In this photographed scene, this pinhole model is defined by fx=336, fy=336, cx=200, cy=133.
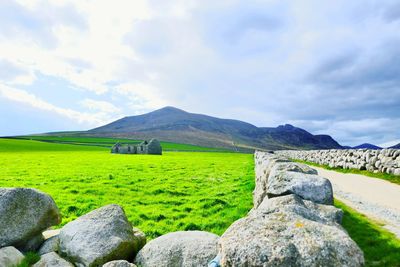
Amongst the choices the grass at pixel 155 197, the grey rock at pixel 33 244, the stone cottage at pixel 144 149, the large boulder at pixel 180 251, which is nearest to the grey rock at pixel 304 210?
the large boulder at pixel 180 251

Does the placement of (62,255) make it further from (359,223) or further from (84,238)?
(359,223)

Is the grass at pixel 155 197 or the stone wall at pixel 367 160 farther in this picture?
the stone wall at pixel 367 160

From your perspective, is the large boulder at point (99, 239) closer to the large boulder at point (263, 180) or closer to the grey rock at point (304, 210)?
the grey rock at point (304, 210)

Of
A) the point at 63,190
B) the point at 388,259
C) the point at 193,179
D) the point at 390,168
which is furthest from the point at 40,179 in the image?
the point at 390,168

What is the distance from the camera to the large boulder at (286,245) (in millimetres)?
4559

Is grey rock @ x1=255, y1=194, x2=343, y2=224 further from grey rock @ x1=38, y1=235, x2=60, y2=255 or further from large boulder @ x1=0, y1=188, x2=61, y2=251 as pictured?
large boulder @ x1=0, y1=188, x2=61, y2=251

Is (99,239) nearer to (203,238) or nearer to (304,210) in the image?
(203,238)

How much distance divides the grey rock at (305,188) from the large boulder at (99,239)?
3.65m

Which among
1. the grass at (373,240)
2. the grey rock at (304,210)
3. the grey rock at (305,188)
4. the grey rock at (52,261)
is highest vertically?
the grey rock at (305,188)

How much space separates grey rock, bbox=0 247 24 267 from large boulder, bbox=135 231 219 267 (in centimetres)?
268

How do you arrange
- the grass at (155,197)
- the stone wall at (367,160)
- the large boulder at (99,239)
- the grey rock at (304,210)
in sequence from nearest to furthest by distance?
the grey rock at (304,210) < the large boulder at (99,239) < the grass at (155,197) < the stone wall at (367,160)

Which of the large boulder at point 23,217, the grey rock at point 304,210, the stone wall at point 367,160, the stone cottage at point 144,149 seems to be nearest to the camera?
the grey rock at point 304,210

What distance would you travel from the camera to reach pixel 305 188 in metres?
8.11

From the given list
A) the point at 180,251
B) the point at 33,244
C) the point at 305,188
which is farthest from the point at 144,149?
the point at 180,251
